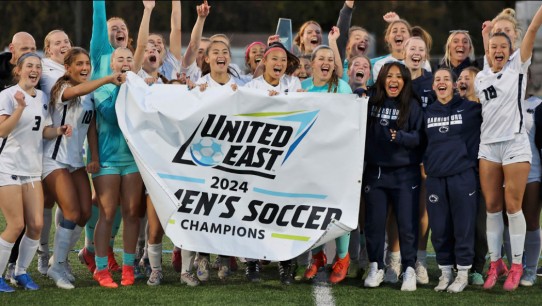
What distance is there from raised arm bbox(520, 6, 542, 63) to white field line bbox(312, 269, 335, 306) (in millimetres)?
2267

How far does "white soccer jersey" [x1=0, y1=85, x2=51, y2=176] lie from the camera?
25.6 ft

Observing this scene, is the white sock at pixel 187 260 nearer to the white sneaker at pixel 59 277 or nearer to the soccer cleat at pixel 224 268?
the soccer cleat at pixel 224 268

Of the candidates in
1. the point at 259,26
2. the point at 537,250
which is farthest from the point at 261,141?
the point at 259,26

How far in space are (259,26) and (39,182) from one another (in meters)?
36.8

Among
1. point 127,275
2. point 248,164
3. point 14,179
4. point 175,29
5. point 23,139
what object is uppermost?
point 175,29

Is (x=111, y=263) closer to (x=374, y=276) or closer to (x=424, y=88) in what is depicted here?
(x=374, y=276)

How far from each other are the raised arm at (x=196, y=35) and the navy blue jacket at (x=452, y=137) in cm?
214

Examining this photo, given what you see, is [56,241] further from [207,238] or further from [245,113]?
[245,113]

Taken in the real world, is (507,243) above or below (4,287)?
above

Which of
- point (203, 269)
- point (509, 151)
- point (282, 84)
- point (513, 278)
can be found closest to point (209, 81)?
point (282, 84)

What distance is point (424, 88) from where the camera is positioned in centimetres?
863

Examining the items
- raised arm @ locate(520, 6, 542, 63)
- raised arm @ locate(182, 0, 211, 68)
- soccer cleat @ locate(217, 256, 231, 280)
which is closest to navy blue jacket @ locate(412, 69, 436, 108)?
raised arm @ locate(520, 6, 542, 63)

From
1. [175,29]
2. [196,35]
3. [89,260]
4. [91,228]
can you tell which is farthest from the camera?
[175,29]

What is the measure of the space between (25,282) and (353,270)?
8.60ft
